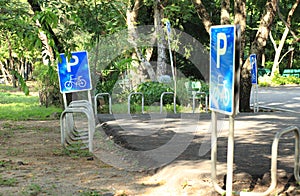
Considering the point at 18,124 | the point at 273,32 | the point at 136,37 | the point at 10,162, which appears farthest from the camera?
the point at 273,32

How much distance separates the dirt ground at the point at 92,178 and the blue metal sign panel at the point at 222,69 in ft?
3.73

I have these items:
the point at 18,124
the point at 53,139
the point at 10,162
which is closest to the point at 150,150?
the point at 10,162

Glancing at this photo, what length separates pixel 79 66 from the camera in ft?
A: 33.8

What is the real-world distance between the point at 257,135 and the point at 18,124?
641cm

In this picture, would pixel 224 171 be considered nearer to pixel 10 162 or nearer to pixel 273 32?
pixel 10 162

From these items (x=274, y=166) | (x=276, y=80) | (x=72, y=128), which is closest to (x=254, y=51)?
(x=72, y=128)

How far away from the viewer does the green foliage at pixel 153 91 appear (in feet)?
60.3

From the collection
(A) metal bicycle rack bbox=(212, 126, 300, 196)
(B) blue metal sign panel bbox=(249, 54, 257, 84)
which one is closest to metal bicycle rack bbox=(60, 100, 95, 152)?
(A) metal bicycle rack bbox=(212, 126, 300, 196)

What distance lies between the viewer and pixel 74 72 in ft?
33.8

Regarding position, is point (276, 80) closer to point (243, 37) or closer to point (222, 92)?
point (243, 37)

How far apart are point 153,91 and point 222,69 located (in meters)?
13.3

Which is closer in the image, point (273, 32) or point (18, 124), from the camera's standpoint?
point (18, 124)

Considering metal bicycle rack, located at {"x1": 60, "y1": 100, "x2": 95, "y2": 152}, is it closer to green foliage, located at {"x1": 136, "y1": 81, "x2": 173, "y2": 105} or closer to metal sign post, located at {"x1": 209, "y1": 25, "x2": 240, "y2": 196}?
metal sign post, located at {"x1": 209, "y1": 25, "x2": 240, "y2": 196}

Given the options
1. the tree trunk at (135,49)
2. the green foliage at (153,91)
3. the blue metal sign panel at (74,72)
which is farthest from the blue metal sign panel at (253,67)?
the blue metal sign panel at (74,72)
